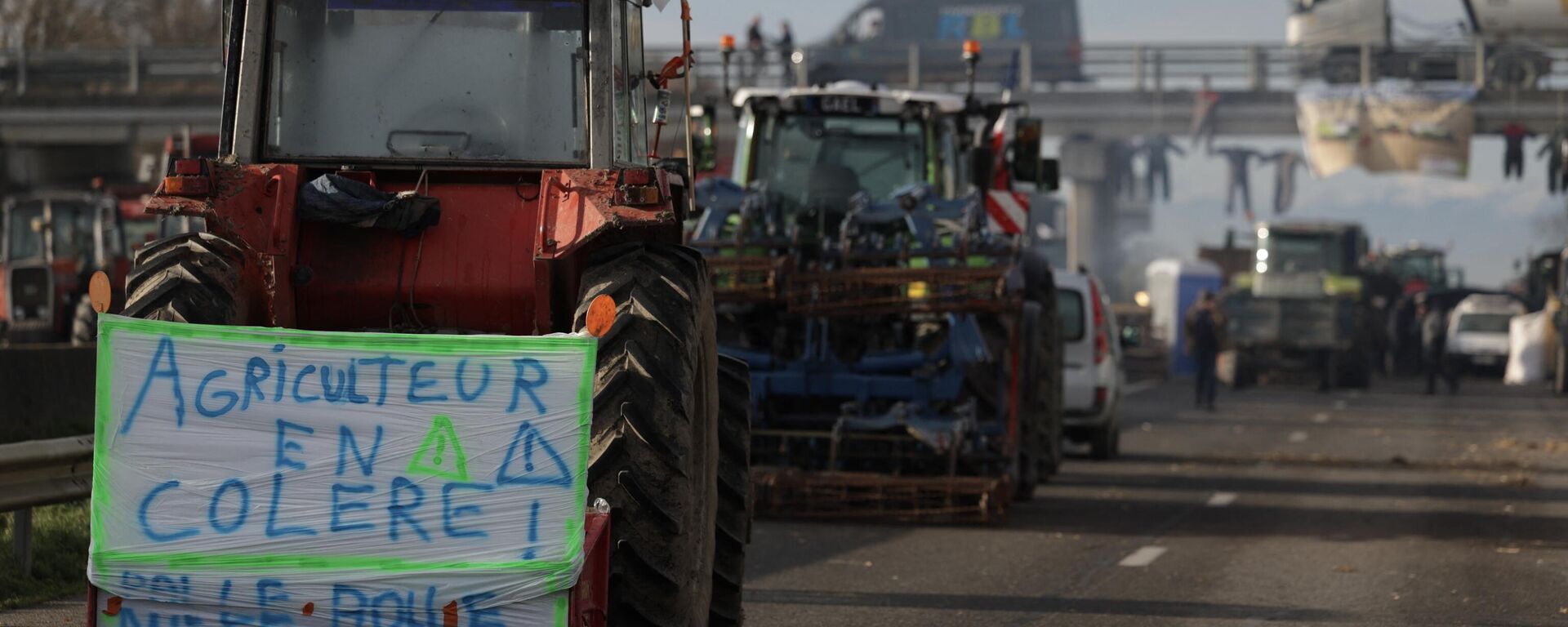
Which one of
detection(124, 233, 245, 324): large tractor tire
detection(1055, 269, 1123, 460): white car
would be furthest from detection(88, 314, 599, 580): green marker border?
detection(1055, 269, 1123, 460): white car

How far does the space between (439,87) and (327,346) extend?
2252 mm

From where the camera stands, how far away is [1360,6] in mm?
58250

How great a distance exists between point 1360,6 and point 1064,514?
150ft

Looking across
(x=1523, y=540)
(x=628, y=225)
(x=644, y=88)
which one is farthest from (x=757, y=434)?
(x=628, y=225)

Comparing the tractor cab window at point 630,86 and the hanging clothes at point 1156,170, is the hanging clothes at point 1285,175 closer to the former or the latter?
the hanging clothes at point 1156,170

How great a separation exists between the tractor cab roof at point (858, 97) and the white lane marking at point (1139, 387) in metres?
22.3

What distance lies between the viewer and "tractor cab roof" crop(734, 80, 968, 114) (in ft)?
56.0

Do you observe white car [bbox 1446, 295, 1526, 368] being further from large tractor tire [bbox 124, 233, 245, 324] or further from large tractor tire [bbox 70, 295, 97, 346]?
large tractor tire [bbox 124, 233, 245, 324]

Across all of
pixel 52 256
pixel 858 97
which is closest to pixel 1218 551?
pixel 858 97

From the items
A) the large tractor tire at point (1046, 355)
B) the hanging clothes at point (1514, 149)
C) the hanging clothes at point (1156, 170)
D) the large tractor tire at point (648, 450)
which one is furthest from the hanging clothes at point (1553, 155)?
the large tractor tire at point (648, 450)

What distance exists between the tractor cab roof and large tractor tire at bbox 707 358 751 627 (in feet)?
30.0

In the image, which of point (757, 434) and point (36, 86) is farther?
point (36, 86)

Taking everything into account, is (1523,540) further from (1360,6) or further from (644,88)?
(1360,6)

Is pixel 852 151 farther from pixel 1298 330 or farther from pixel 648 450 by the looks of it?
pixel 1298 330
